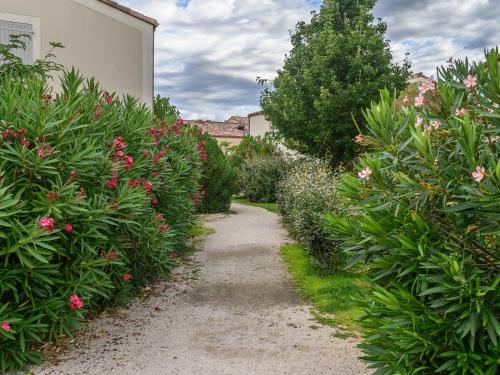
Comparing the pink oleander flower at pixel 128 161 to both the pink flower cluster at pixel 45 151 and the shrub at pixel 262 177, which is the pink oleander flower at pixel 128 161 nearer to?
the pink flower cluster at pixel 45 151

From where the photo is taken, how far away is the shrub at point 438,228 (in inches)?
111

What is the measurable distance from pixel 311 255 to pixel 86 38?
28.2ft

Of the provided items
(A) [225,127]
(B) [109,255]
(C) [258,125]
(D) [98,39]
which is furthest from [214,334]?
(A) [225,127]

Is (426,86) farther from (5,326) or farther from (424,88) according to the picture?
(5,326)

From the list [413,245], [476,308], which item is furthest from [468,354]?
[413,245]

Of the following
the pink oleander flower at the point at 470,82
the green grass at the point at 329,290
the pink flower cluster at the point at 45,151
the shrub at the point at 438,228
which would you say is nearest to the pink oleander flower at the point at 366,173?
the shrub at the point at 438,228

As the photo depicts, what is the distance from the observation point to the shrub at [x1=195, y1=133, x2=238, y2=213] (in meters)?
16.9

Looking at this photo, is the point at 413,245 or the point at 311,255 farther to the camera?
the point at 311,255

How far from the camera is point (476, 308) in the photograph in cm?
282

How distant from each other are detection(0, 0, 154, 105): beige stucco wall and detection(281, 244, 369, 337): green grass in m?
6.87

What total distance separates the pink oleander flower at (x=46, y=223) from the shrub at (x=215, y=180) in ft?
40.1

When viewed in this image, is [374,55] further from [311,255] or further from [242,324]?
[242,324]

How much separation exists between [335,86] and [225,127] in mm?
39565

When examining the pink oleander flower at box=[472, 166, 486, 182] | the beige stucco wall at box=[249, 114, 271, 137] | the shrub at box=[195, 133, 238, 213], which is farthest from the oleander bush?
the beige stucco wall at box=[249, 114, 271, 137]
